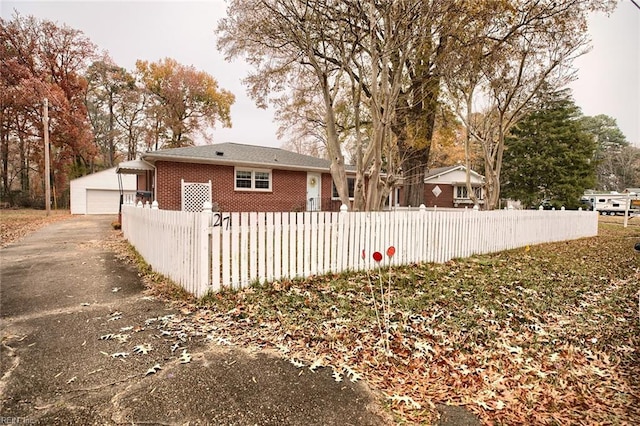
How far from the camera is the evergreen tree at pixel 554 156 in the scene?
2278 centimetres

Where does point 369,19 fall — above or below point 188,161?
above

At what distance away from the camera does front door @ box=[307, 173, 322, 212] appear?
17.3 metres

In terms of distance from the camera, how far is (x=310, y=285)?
15.9 ft

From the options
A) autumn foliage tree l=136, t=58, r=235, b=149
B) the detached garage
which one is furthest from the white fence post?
autumn foliage tree l=136, t=58, r=235, b=149

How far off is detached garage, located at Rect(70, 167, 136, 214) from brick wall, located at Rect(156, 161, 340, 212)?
1343 centimetres

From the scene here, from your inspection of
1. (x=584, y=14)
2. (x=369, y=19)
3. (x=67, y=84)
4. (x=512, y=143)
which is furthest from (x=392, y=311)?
(x=67, y=84)

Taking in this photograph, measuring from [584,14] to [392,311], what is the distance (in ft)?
39.7

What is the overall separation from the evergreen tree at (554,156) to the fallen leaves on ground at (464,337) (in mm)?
21183

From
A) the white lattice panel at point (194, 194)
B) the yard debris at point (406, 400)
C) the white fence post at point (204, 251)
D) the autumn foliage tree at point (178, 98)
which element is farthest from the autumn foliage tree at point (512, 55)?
the autumn foliage tree at point (178, 98)

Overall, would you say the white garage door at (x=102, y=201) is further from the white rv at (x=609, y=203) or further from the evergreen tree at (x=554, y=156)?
the white rv at (x=609, y=203)

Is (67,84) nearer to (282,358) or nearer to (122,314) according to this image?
(122,314)

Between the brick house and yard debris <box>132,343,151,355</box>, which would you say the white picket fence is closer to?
yard debris <box>132,343,151,355</box>

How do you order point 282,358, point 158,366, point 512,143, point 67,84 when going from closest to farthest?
point 158,366
point 282,358
point 512,143
point 67,84

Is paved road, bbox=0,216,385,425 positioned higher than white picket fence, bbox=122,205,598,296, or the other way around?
white picket fence, bbox=122,205,598,296
